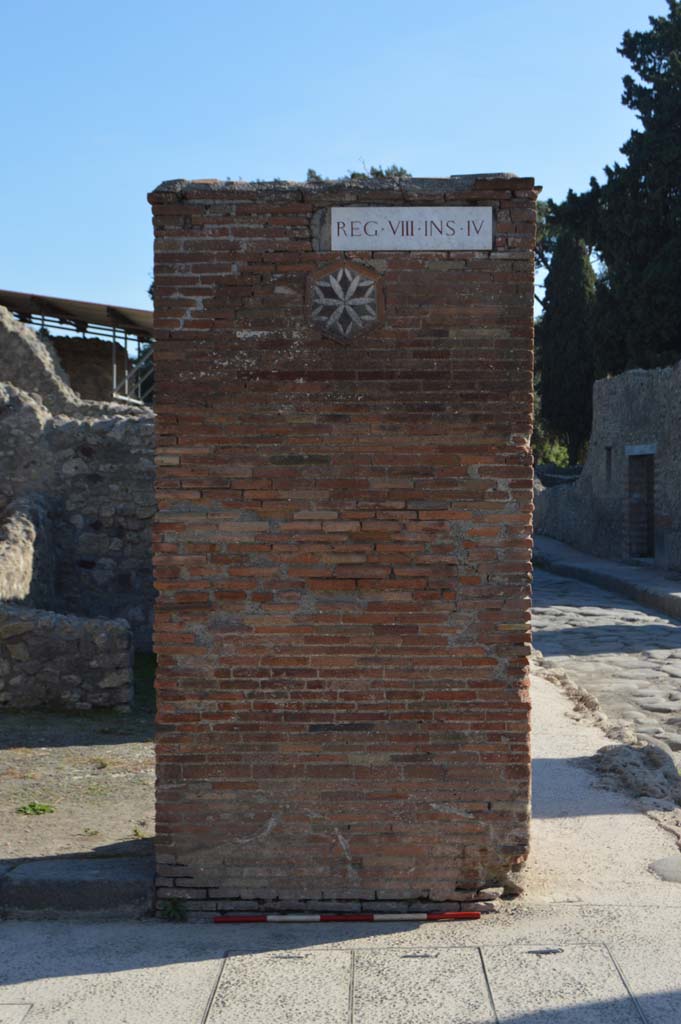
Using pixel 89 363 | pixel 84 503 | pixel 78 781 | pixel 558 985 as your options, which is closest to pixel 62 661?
pixel 78 781

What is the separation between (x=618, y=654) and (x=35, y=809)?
6832 millimetres

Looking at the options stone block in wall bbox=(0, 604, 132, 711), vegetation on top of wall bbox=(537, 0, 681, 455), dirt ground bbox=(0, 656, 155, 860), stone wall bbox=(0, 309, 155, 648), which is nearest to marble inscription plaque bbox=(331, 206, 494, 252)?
dirt ground bbox=(0, 656, 155, 860)

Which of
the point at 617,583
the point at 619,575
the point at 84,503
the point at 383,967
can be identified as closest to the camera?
the point at 383,967

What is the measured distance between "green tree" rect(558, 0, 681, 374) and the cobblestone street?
9.24 metres

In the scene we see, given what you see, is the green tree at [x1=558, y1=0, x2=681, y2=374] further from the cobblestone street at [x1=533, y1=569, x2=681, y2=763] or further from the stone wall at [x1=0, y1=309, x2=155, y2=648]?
the stone wall at [x1=0, y1=309, x2=155, y2=648]

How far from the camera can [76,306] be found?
18.6 m

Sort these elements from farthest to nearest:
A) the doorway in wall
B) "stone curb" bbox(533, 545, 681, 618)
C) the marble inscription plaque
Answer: the doorway in wall
"stone curb" bbox(533, 545, 681, 618)
the marble inscription plaque

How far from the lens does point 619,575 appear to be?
17.5 metres

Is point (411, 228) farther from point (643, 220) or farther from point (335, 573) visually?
point (643, 220)

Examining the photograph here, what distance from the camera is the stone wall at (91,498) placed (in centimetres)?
1040

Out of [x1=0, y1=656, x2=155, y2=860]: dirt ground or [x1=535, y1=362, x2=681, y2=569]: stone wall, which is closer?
[x1=0, y1=656, x2=155, y2=860]: dirt ground

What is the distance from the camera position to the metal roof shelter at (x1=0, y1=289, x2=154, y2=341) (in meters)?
18.5

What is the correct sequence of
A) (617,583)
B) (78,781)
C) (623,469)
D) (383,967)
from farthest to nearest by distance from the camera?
1. (623,469)
2. (617,583)
3. (78,781)
4. (383,967)

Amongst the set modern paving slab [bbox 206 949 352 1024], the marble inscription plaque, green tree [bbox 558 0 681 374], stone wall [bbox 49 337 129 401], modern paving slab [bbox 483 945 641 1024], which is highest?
green tree [bbox 558 0 681 374]
